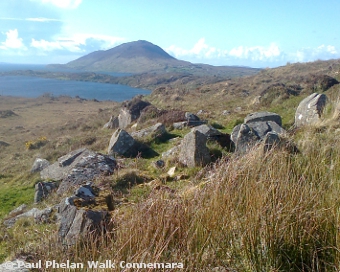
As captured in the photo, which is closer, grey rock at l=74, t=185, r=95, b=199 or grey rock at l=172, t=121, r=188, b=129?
grey rock at l=74, t=185, r=95, b=199

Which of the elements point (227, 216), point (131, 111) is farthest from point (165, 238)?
point (131, 111)

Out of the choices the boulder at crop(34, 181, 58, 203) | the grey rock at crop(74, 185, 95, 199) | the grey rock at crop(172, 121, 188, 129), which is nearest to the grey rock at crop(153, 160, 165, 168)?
the boulder at crop(34, 181, 58, 203)

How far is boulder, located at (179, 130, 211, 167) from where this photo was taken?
25.4ft

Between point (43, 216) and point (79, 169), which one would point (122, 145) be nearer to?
point (79, 169)

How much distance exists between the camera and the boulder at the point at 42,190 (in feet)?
26.9

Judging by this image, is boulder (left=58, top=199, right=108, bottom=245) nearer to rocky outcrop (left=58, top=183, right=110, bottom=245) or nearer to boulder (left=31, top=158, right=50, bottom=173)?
rocky outcrop (left=58, top=183, right=110, bottom=245)

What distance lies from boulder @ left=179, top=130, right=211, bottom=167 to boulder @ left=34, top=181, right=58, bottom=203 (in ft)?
11.6

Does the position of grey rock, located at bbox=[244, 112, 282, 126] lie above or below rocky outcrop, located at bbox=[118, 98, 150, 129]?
above

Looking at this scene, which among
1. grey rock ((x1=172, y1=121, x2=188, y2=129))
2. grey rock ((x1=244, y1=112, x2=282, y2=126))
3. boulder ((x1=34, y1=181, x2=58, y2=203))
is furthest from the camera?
grey rock ((x1=172, y1=121, x2=188, y2=129))

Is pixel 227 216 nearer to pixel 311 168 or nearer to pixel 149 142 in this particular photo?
pixel 311 168

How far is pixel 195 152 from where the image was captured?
306 inches

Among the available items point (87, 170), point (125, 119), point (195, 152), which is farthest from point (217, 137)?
point (125, 119)

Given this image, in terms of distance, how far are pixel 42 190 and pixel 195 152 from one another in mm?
4136

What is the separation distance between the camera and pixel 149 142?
456 inches
